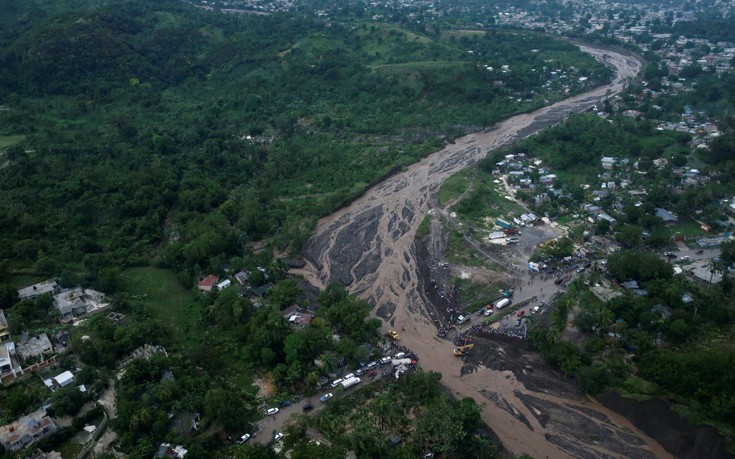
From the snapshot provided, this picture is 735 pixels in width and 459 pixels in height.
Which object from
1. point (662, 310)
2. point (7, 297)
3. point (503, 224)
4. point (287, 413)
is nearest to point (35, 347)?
point (7, 297)

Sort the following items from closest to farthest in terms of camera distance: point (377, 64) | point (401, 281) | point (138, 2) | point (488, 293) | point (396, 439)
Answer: point (396, 439), point (488, 293), point (401, 281), point (377, 64), point (138, 2)

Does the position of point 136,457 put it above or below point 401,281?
above

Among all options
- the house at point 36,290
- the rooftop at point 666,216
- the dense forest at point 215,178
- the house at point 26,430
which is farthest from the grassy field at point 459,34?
the house at point 26,430

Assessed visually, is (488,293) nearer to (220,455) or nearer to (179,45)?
(220,455)

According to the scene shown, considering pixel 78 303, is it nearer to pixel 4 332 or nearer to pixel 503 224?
pixel 4 332

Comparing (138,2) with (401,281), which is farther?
(138,2)

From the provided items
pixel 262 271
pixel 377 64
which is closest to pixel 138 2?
pixel 377 64

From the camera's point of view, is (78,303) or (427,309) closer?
(78,303)
